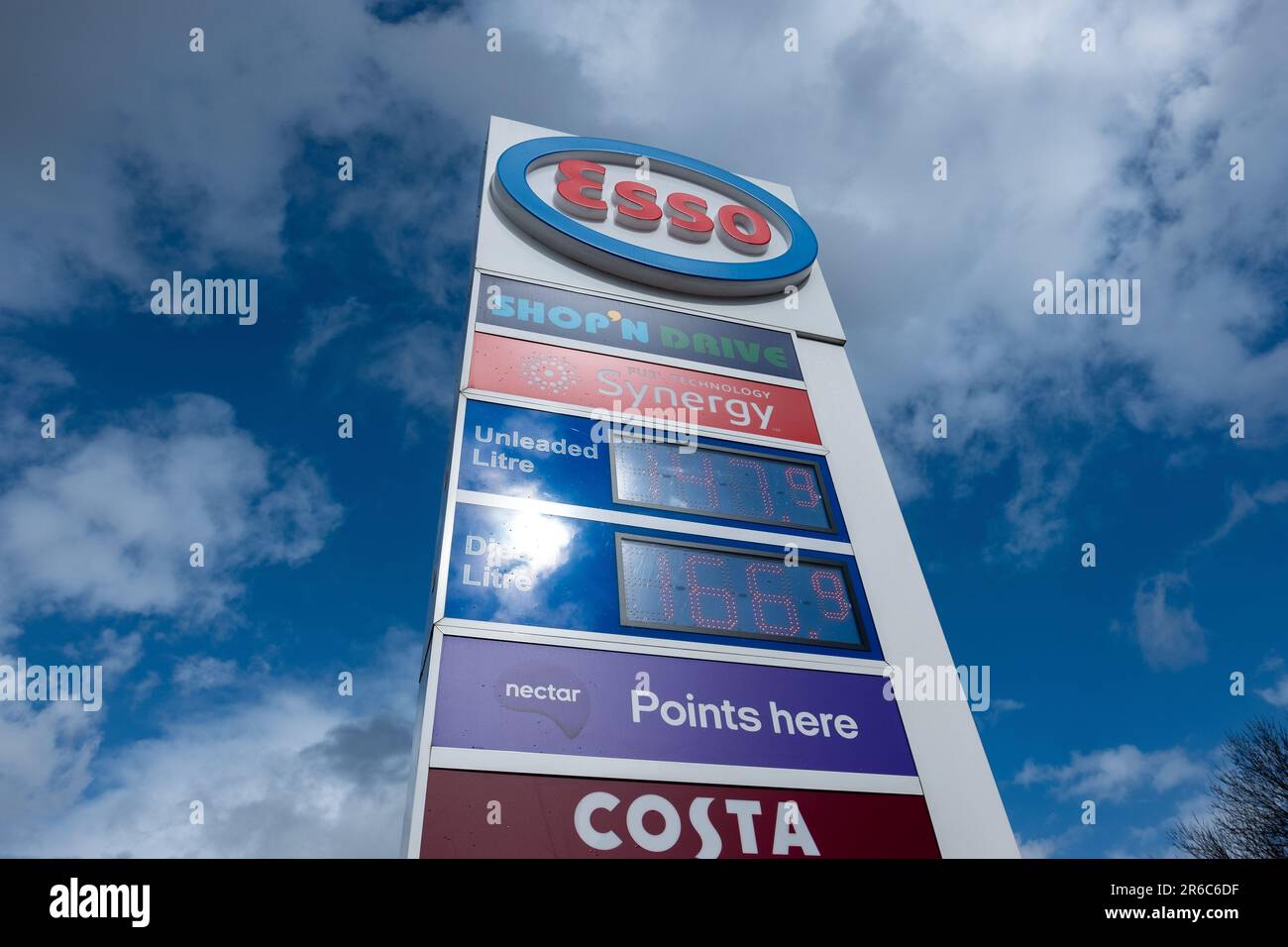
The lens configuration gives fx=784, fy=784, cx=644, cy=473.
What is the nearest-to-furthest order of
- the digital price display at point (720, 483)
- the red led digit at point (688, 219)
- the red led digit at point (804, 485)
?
1. the digital price display at point (720, 483)
2. the red led digit at point (804, 485)
3. the red led digit at point (688, 219)

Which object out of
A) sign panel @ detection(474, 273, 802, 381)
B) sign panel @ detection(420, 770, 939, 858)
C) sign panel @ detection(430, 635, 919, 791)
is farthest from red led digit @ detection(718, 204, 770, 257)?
sign panel @ detection(420, 770, 939, 858)

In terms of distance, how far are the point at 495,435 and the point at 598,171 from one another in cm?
522

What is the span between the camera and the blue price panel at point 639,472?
5.78 metres

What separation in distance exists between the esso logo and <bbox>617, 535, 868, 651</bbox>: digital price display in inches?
148

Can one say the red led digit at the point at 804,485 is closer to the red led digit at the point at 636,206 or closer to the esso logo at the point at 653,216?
the esso logo at the point at 653,216

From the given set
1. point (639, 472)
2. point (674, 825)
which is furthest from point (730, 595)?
point (674, 825)

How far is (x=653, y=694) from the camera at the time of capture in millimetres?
4820

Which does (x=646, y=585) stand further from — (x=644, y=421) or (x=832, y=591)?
(x=644, y=421)

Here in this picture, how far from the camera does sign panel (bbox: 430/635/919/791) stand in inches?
176

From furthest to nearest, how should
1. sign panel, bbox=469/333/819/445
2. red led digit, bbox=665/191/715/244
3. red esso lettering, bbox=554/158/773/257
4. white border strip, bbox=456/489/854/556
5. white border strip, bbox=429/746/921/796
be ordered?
1. red led digit, bbox=665/191/715/244
2. red esso lettering, bbox=554/158/773/257
3. sign panel, bbox=469/333/819/445
4. white border strip, bbox=456/489/854/556
5. white border strip, bbox=429/746/921/796

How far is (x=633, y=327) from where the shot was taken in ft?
24.9

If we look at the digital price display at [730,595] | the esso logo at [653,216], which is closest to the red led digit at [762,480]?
the digital price display at [730,595]

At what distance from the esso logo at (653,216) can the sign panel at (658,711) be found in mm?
4706

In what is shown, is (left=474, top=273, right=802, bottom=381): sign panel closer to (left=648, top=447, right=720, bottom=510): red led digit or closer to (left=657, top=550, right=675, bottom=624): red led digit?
(left=648, top=447, right=720, bottom=510): red led digit
